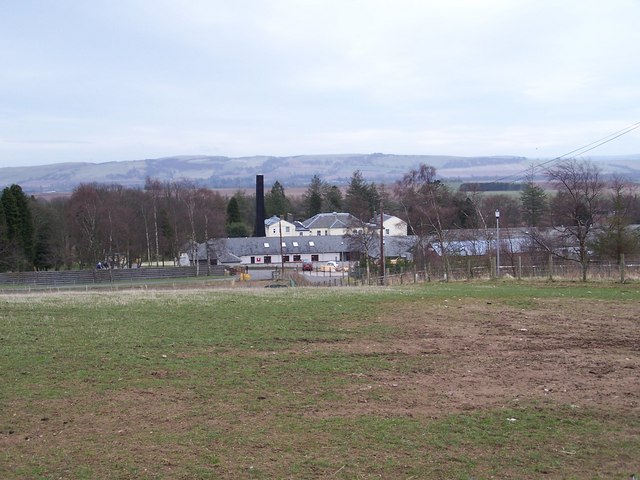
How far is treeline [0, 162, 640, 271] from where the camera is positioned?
55719 millimetres

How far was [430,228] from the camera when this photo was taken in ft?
239

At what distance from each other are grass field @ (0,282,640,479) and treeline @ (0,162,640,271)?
39.0 m

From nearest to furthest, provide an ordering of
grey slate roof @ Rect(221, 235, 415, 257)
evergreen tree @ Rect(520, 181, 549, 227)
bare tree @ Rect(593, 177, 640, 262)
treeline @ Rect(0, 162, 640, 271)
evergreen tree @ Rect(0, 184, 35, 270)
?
1. bare tree @ Rect(593, 177, 640, 262)
2. treeline @ Rect(0, 162, 640, 271)
3. evergreen tree @ Rect(0, 184, 35, 270)
4. evergreen tree @ Rect(520, 181, 549, 227)
5. grey slate roof @ Rect(221, 235, 415, 257)

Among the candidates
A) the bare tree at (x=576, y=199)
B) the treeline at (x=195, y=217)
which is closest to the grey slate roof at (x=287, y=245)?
the treeline at (x=195, y=217)

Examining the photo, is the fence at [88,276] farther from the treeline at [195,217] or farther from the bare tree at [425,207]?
the bare tree at [425,207]

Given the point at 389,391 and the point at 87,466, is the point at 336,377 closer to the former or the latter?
the point at 389,391

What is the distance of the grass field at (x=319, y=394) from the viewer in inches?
333

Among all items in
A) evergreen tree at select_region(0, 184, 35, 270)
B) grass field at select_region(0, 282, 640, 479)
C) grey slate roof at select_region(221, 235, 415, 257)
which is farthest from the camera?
grey slate roof at select_region(221, 235, 415, 257)

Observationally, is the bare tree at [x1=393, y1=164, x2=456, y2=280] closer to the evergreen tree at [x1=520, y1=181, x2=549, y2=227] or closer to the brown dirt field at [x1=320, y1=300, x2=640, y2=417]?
the evergreen tree at [x1=520, y1=181, x2=549, y2=227]

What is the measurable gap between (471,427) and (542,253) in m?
52.2

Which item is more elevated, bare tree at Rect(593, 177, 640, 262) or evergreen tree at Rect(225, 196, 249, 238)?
evergreen tree at Rect(225, 196, 249, 238)

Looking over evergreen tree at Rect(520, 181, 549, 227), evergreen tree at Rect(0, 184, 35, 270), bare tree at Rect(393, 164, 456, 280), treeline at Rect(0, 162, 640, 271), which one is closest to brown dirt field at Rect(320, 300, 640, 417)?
treeline at Rect(0, 162, 640, 271)

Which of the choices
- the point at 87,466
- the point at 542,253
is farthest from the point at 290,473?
the point at 542,253

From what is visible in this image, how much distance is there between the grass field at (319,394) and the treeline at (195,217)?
39032 mm
